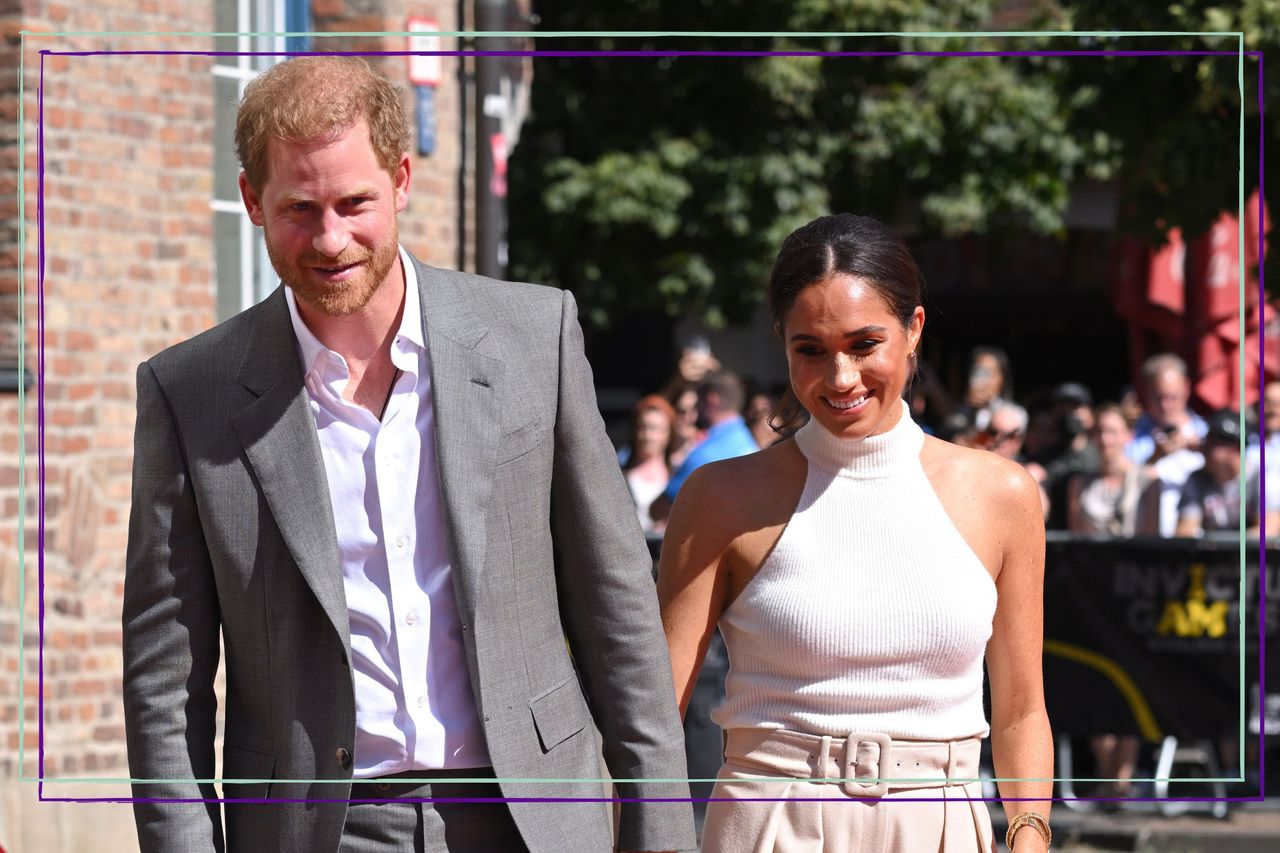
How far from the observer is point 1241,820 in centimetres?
843

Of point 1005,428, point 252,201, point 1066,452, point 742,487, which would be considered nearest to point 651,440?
point 1005,428

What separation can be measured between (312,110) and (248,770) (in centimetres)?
101

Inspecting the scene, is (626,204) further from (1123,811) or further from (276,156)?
(276,156)

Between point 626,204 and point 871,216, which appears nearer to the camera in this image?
point 871,216

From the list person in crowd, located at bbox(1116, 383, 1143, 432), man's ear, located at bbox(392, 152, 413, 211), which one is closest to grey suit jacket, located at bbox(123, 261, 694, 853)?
man's ear, located at bbox(392, 152, 413, 211)

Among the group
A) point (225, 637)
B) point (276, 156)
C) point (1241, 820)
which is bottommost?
point (1241, 820)

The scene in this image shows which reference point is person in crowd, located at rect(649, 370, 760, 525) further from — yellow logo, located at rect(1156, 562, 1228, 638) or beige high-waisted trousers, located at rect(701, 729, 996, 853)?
beige high-waisted trousers, located at rect(701, 729, 996, 853)

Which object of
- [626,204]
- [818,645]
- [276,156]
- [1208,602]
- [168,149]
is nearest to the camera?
[276,156]

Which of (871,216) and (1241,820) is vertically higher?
(871,216)

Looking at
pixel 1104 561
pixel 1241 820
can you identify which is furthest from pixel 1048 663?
pixel 1241 820

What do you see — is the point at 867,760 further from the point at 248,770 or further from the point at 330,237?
the point at 330,237

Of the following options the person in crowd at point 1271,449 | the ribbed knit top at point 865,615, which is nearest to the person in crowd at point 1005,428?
the person in crowd at point 1271,449

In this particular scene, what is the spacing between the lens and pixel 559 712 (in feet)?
9.28

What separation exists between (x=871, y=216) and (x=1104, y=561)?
529cm
